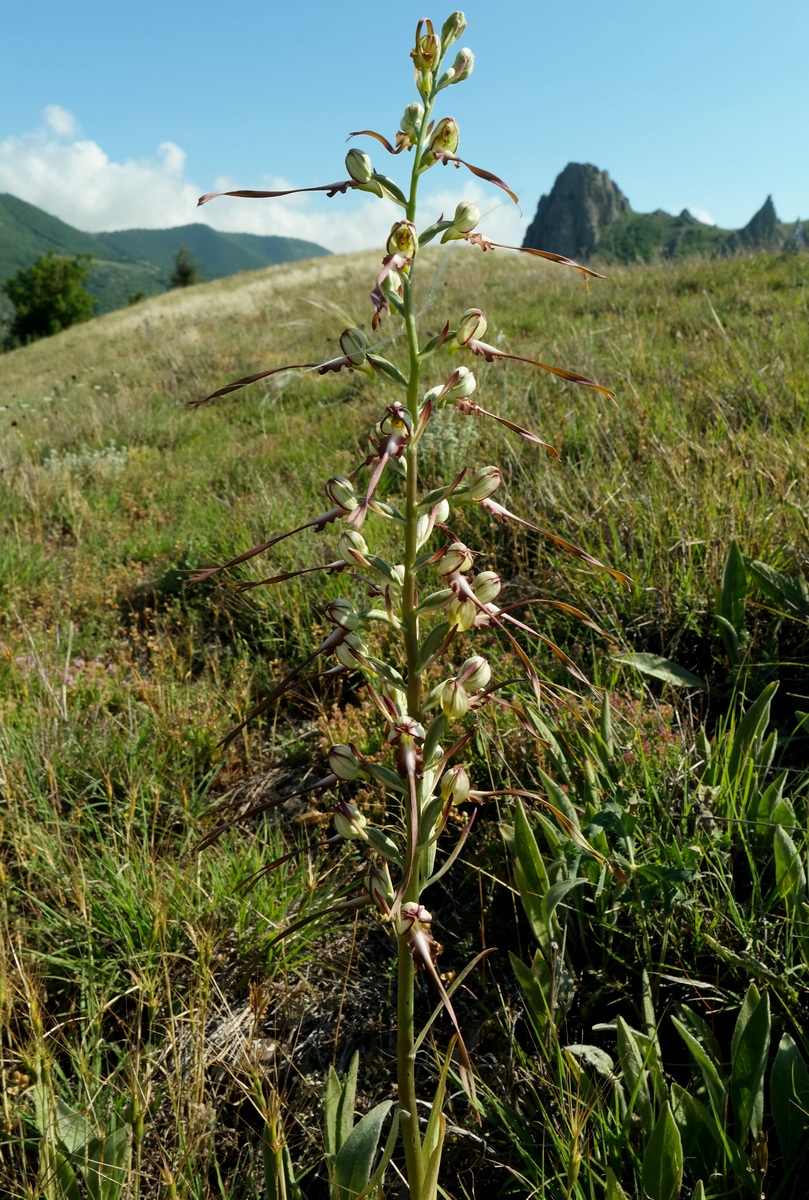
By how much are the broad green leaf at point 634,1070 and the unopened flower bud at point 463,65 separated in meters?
1.69

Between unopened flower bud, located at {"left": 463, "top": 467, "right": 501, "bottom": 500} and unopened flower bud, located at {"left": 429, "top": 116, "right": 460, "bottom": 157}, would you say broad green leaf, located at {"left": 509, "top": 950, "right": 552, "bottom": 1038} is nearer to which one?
unopened flower bud, located at {"left": 463, "top": 467, "right": 501, "bottom": 500}

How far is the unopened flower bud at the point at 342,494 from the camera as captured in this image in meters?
1.21

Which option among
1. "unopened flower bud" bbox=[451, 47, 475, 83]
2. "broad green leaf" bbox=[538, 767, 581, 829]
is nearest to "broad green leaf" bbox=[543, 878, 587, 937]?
"broad green leaf" bbox=[538, 767, 581, 829]

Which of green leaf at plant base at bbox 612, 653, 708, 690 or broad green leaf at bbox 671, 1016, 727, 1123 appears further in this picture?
green leaf at plant base at bbox 612, 653, 708, 690

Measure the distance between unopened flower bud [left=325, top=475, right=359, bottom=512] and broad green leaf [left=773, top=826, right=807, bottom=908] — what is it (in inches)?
45.6

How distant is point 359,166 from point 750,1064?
1700 millimetres

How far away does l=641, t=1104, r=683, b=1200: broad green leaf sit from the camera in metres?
1.19

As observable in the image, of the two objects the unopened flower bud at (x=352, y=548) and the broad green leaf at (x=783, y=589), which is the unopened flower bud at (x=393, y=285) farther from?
the broad green leaf at (x=783, y=589)

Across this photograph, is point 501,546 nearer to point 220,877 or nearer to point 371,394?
point 220,877

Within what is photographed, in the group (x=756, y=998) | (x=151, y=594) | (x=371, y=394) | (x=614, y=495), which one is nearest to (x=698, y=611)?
(x=614, y=495)

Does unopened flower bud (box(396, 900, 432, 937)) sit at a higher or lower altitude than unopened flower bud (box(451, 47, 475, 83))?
lower

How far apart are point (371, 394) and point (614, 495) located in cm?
391

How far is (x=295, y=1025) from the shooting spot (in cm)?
185

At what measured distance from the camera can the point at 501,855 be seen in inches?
78.8
